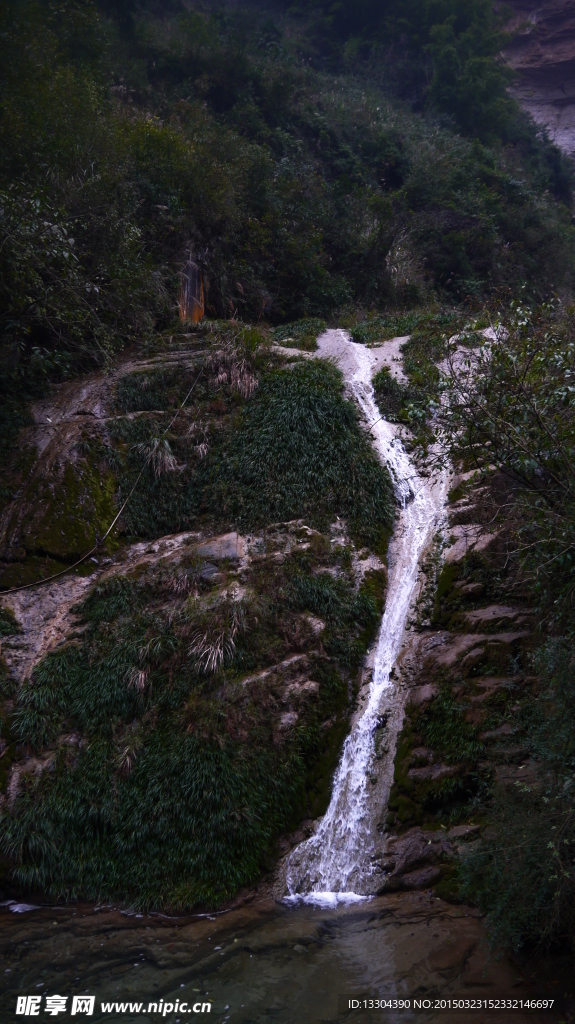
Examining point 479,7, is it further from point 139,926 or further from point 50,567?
point 139,926

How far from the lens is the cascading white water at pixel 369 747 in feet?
22.3

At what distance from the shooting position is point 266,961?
551cm

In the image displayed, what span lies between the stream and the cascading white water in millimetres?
16

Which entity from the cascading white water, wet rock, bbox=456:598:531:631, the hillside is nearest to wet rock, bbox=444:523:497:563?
the hillside

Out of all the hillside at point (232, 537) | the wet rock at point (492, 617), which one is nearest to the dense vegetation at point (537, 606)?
the hillside at point (232, 537)

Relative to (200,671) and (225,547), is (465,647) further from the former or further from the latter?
(225,547)

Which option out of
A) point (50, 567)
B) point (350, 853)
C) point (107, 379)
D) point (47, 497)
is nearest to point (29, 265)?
point (107, 379)

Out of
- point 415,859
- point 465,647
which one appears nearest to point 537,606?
point 465,647

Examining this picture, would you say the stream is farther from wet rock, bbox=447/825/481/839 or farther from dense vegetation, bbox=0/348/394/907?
wet rock, bbox=447/825/481/839

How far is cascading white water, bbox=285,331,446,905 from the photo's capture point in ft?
22.3

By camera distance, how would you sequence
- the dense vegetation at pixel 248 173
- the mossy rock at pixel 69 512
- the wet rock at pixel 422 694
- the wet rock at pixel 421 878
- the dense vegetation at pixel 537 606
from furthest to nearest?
the dense vegetation at pixel 248 173 → the mossy rock at pixel 69 512 → the wet rock at pixel 422 694 → the wet rock at pixel 421 878 → the dense vegetation at pixel 537 606

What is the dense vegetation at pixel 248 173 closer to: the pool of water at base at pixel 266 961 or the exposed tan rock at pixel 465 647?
the pool of water at base at pixel 266 961

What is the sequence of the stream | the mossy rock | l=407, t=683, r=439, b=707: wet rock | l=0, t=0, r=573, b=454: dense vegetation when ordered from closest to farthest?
the stream
l=407, t=683, r=439, b=707: wet rock
the mossy rock
l=0, t=0, r=573, b=454: dense vegetation

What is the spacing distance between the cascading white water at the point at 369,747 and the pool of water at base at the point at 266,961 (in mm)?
369
